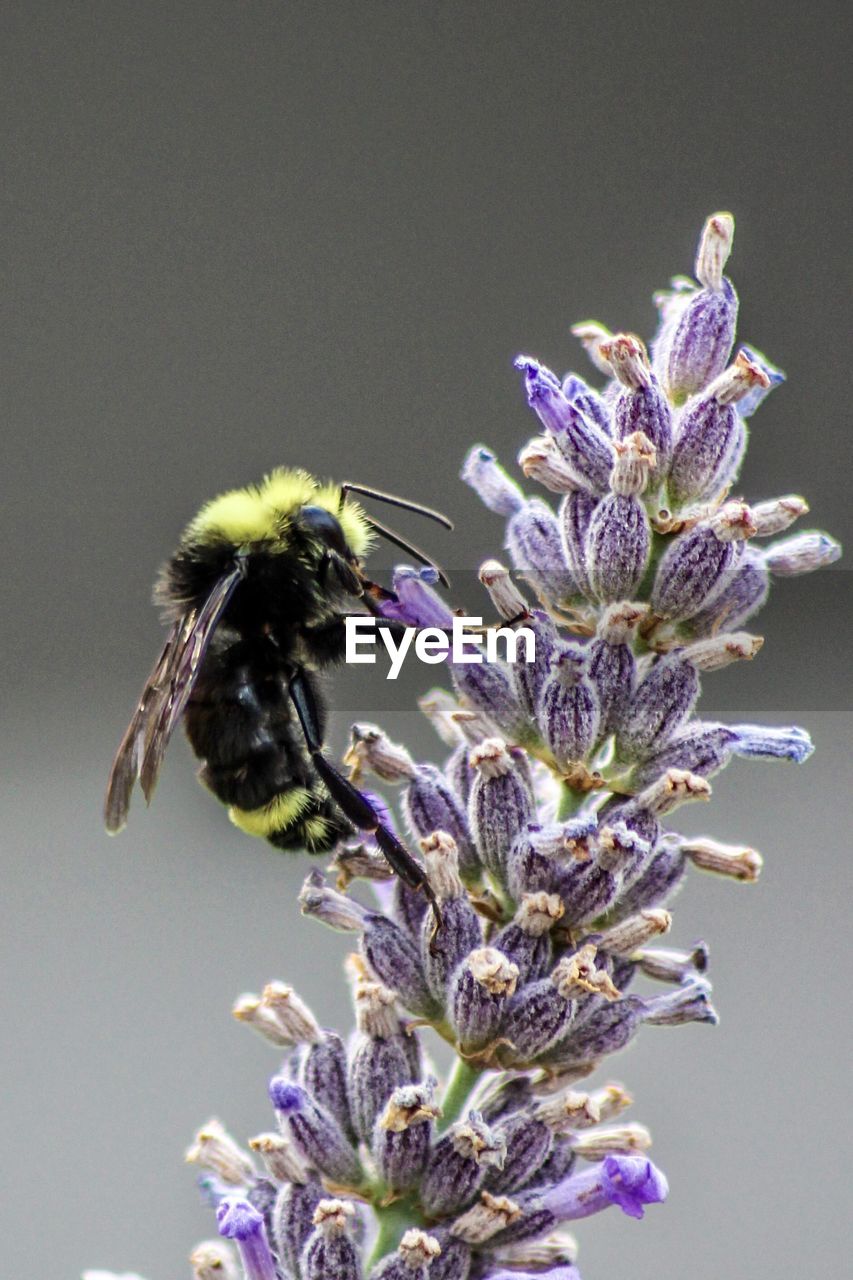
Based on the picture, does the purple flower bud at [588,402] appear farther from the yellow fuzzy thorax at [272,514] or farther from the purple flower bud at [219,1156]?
the purple flower bud at [219,1156]

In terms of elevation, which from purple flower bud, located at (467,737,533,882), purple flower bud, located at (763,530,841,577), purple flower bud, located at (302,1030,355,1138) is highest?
purple flower bud, located at (763,530,841,577)

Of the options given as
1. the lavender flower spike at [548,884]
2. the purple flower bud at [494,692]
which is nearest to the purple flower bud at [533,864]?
the lavender flower spike at [548,884]

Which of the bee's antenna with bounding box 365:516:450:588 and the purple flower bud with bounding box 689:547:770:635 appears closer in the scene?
the purple flower bud with bounding box 689:547:770:635

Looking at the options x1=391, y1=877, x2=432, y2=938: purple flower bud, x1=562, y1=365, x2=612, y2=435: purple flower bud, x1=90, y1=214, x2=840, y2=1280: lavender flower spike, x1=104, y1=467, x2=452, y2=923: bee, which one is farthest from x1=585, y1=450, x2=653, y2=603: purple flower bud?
x1=391, y1=877, x2=432, y2=938: purple flower bud

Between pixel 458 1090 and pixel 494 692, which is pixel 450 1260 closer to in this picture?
pixel 458 1090

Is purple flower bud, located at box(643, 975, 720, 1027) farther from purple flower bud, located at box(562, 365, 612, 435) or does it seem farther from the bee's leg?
purple flower bud, located at box(562, 365, 612, 435)

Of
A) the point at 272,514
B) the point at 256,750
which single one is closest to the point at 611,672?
the point at 256,750

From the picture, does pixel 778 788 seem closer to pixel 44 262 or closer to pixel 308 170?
pixel 308 170

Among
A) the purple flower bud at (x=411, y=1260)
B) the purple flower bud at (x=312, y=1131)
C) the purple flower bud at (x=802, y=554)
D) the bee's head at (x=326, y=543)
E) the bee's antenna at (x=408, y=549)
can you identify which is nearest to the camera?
the purple flower bud at (x=411, y=1260)
